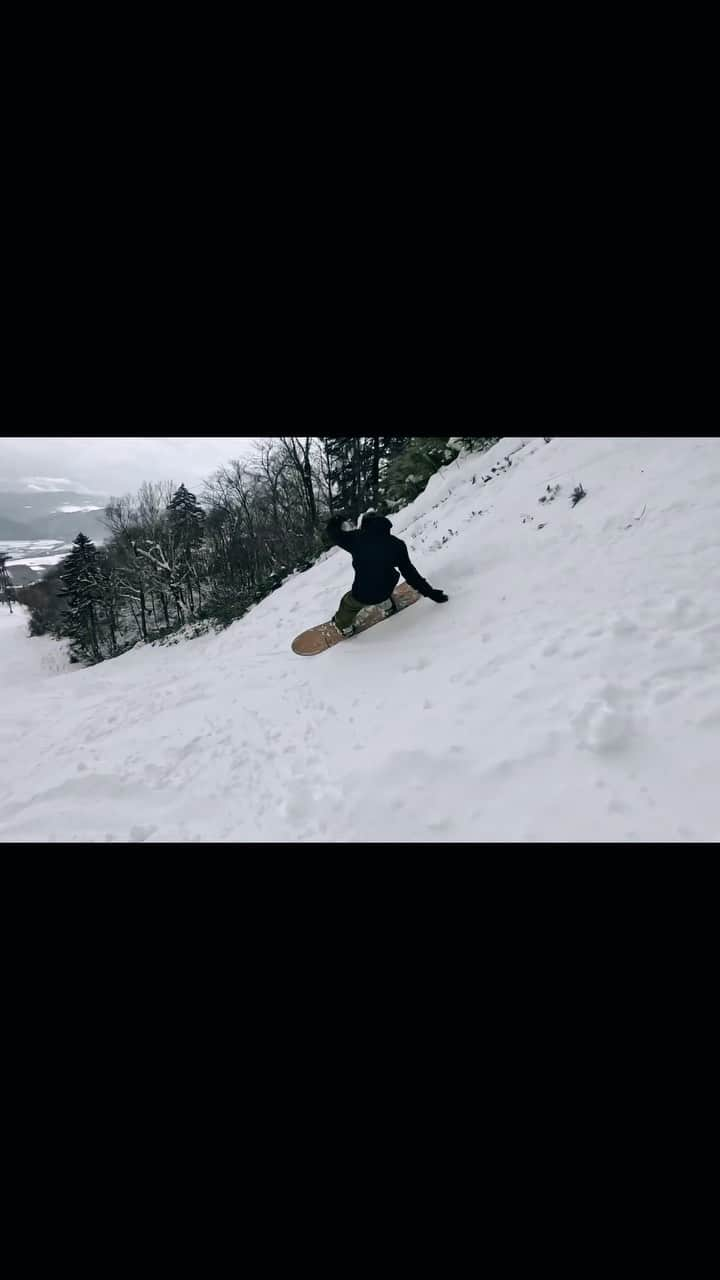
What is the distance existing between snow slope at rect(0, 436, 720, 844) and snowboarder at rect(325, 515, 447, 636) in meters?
0.46

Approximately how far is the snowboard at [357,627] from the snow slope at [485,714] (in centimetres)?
20

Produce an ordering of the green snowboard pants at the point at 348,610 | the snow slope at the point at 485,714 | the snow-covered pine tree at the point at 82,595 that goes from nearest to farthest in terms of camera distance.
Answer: the snow slope at the point at 485,714, the green snowboard pants at the point at 348,610, the snow-covered pine tree at the point at 82,595

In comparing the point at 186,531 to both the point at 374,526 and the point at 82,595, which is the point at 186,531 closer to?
the point at 82,595

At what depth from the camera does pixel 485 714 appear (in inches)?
135

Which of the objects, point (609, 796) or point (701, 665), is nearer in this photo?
point (609, 796)

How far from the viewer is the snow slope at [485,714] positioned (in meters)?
2.65

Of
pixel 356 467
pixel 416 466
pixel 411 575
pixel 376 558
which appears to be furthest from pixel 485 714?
pixel 356 467

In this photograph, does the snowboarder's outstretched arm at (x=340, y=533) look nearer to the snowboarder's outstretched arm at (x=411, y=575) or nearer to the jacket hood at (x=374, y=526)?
the jacket hood at (x=374, y=526)

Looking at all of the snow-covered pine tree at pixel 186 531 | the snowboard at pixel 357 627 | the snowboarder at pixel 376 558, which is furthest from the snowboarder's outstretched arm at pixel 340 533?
the snow-covered pine tree at pixel 186 531

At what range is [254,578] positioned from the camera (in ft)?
78.3
